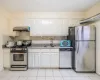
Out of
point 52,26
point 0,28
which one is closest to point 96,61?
point 52,26

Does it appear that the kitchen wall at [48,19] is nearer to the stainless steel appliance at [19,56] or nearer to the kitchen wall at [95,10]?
the kitchen wall at [95,10]

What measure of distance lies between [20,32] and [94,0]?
3.58m

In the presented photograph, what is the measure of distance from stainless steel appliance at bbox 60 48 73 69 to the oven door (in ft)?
4.86

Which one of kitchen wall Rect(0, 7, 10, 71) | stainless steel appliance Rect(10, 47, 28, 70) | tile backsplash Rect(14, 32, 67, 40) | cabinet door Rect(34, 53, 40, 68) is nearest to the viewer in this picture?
kitchen wall Rect(0, 7, 10, 71)

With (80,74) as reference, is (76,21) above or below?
above

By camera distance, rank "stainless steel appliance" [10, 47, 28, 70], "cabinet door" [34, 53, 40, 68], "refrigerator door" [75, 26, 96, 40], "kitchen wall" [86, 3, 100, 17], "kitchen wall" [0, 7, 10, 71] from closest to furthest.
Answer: "kitchen wall" [86, 3, 100, 17] → "refrigerator door" [75, 26, 96, 40] → "kitchen wall" [0, 7, 10, 71] → "stainless steel appliance" [10, 47, 28, 70] → "cabinet door" [34, 53, 40, 68]

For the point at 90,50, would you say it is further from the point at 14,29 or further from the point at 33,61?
the point at 14,29

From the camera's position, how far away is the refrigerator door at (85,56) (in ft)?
15.7

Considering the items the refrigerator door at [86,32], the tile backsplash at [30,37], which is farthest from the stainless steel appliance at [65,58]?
the tile backsplash at [30,37]

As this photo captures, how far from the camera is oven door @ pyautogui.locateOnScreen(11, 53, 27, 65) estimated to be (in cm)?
526

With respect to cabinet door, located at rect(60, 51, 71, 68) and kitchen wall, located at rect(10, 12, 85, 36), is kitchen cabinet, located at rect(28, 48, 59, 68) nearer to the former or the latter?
cabinet door, located at rect(60, 51, 71, 68)

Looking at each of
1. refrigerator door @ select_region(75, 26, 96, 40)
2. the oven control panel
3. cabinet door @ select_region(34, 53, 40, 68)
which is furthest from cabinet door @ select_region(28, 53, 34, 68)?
refrigerator door @ select_region(75, 26, 96, 40)

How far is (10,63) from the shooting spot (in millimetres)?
5277

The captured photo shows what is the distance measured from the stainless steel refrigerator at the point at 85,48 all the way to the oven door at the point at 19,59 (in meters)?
2.05
